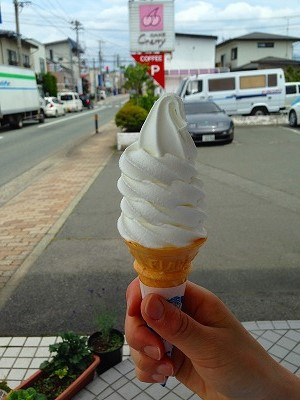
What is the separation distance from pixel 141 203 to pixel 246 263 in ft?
11.8

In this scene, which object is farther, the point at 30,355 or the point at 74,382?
the point at 30,355

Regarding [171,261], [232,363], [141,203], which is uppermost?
[141,203]

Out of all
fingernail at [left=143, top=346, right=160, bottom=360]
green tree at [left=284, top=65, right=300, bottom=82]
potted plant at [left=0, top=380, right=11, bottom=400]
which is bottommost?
potted plant at [left=0, top=380, right=11, bottom=400]

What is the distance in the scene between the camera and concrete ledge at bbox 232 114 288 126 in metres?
20.5

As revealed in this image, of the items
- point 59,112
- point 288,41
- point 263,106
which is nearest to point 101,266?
point 263,106

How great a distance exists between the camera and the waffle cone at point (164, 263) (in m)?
1.55

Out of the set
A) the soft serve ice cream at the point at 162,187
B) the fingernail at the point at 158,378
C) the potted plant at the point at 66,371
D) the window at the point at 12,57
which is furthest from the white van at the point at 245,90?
the window at the point at 12,57

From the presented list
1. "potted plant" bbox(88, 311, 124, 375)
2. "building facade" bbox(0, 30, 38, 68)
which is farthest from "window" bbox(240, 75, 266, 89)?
"building facade" bbox(0, 30, 38, 68)

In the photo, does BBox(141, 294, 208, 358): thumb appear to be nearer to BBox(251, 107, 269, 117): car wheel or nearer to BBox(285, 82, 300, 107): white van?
BBox(251, 107, 269, 117): car wheel

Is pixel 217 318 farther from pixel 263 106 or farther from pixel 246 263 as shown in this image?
pixel 263 106

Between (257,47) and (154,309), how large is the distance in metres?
50.4

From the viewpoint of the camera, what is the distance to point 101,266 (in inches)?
191

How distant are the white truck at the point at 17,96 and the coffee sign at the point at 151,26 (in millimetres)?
9543

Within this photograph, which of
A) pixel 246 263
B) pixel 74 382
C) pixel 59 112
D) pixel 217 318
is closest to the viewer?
pixel 217 318
